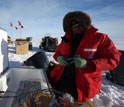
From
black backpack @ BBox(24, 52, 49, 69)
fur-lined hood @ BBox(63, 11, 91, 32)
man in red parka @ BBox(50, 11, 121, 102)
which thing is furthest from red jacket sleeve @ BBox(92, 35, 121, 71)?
black backpack @ BBox(24, 52, 49, 69)

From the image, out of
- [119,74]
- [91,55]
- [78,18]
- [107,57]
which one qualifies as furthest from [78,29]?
[119,74]

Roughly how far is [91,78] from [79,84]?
0.62 feet

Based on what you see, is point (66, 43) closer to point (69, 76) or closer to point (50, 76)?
point (69, 76)

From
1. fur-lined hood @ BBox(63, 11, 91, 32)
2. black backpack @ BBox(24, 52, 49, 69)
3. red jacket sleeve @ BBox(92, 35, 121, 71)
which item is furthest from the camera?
black backpack @ BBox(24, 52, 49, 69)

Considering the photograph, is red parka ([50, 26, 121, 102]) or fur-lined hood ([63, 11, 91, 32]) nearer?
red parka ([50, 26, 121, 102])

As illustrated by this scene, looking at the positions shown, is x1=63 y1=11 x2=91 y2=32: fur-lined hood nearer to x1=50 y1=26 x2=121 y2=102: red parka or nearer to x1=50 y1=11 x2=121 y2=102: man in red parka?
x1=50 y1=11 x2=121 y2=102: man in red parka

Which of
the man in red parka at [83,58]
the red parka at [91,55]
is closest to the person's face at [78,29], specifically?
the man in red parka at [83,58]

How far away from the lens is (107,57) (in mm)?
1309

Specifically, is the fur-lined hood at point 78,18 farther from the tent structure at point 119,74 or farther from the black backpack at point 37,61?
the tent structure at point 119,74

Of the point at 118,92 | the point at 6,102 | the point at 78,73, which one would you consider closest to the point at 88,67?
the point at 78,73

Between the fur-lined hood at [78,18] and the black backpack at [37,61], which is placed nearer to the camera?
the fur-lined hood at [78,18]

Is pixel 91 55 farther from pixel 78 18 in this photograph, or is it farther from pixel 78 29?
pixel 78 18

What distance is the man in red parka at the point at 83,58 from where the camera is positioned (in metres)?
1.29

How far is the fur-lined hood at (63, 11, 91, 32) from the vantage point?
4.95 feet
